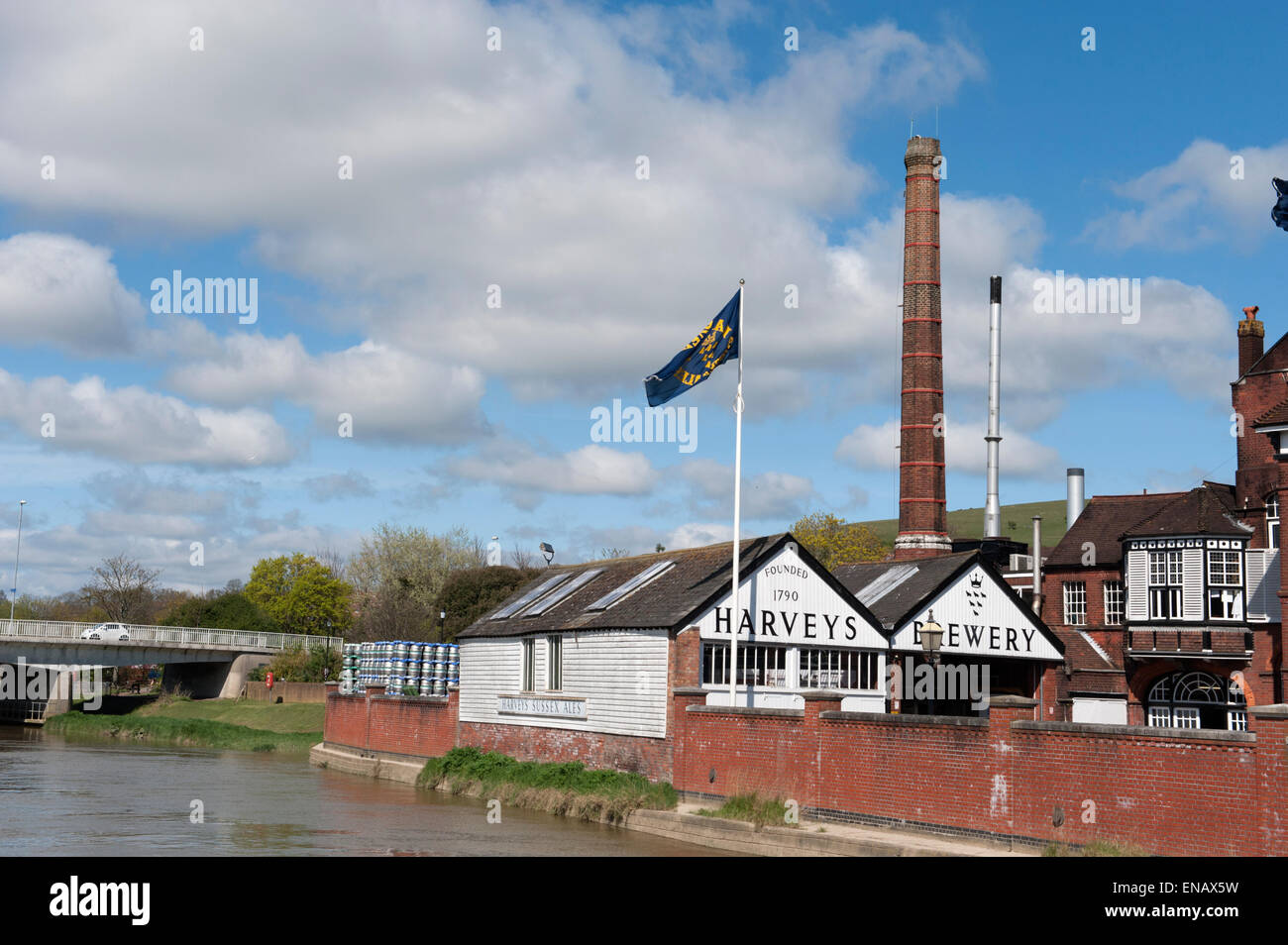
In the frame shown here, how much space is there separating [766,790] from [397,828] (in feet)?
25.6

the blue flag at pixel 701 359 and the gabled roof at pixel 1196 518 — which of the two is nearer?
the blue flag at pixel 701 359

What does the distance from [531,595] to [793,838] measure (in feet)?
58.6

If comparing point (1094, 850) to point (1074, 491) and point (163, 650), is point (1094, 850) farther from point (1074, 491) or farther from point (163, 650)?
point (163, 650)

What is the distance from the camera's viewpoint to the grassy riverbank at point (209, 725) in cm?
5728

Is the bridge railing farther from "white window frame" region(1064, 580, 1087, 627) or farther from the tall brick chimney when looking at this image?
"white window frame" region(1064, 580, 1087, 627)

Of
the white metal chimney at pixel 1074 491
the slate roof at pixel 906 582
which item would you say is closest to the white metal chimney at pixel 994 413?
the white metal chimney at pixel 1074 491

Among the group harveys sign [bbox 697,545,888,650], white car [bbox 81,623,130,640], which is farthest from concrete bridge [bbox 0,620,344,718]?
harveys sign [bbox 697,545,888,650]

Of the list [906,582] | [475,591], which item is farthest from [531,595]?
[475,591]

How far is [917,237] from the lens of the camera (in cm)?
5112

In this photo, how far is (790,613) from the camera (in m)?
28.9

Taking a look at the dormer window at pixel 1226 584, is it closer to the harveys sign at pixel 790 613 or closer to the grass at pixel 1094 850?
the harveys sign at pixel 790 613

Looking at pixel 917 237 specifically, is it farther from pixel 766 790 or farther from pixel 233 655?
pixel 233 655

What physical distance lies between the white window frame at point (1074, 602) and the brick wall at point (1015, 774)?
23487 millimetres

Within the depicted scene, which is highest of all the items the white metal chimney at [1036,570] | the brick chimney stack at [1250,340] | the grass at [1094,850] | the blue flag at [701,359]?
the brick chimney stack at [1250,340]
